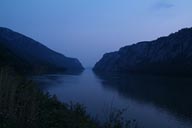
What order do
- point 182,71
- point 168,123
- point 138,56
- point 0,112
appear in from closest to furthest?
point 0,112, point 168,123, point 182,71, point 138,56

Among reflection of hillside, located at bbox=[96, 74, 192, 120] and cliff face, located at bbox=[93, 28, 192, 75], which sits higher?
cliff face, located at bbox=[93, 28, 192, 75]

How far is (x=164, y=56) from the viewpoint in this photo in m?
150

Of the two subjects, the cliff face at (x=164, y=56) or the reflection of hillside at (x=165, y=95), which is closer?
the reflection of hillside at (x=165, y=95)

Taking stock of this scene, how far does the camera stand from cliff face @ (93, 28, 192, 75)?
5113 inches

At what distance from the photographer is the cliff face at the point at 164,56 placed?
12988 centimetres

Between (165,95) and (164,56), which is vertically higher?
(164,56)

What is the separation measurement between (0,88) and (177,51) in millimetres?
143154

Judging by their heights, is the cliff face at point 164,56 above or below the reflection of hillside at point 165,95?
above

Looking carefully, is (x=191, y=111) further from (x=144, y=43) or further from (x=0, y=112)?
(x=144, y=43)

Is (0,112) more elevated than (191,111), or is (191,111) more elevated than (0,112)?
(0,112)

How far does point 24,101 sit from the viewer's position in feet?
21.9

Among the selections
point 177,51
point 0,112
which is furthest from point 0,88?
point 177,51

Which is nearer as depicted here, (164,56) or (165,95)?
(165,95)

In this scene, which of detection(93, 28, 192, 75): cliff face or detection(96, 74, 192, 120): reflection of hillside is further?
detection(93, 28, 192, 75): cliff face
